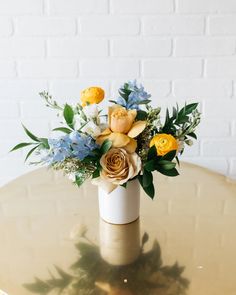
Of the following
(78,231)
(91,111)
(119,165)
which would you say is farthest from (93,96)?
(78,231)

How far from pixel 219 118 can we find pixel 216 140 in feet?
0.25

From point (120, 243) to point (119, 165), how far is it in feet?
0.65

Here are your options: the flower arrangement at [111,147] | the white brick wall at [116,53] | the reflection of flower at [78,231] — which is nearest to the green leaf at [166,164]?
the flower arrangement at [111,147]

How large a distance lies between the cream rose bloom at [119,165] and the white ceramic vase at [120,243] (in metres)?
0.16

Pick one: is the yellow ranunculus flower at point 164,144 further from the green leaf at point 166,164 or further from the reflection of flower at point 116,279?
the reflection of flower at point 116,279

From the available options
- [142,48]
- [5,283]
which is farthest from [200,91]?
[5,283]

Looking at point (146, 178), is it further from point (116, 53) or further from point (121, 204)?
point (116, 53)

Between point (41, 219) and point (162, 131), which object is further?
point (41, 219)

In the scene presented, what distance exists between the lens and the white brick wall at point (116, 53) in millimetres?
1360

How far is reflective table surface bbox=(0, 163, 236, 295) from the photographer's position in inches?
33.1

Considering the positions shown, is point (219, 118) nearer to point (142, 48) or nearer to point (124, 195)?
point (142, 48)

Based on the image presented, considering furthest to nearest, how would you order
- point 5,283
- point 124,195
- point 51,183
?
point 51,183, point 124,195, point 5,283

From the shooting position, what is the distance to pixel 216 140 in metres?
1.52

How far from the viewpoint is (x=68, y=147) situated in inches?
32.8
